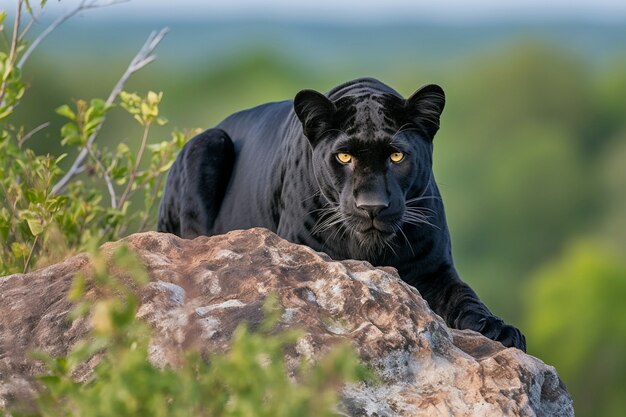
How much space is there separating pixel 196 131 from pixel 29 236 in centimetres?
198

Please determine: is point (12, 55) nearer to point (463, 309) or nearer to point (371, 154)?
point (371, 154)

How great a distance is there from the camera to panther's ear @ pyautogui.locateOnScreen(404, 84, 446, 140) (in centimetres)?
580

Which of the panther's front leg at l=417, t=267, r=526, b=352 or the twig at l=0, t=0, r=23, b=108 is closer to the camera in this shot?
the panther's front leg at l=417, t=267, r=526, b=352

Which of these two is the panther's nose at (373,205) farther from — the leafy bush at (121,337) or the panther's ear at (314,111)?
the leafy bush at (121,337)

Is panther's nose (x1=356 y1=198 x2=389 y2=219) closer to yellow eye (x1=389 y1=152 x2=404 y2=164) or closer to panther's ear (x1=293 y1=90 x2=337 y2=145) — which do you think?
yellow eye (x1=389 y1=152 x2=404 y2=164)

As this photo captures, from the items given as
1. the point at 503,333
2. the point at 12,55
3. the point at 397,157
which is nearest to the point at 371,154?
the point at 397,157

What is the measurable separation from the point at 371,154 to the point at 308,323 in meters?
1.91

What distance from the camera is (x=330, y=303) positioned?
400 cm

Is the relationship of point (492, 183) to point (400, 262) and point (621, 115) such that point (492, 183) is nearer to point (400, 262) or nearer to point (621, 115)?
point (621, 115)

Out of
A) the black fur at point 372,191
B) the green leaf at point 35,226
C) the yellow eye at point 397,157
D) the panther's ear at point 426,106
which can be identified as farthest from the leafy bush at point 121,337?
the panther's ear at point 426,106

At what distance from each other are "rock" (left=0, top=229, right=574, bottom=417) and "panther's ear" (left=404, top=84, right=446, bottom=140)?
157 cm

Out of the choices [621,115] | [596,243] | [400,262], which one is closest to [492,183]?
[596,243]

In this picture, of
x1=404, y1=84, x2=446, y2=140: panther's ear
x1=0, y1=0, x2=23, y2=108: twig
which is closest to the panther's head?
x1=404, y1=84, x2=446, y2=140: panther's ear

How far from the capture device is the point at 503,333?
203 inches
